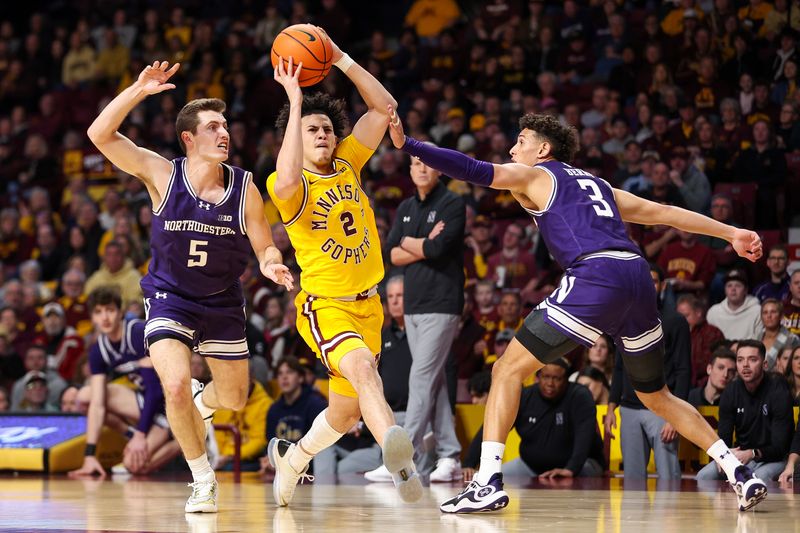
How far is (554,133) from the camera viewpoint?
6.15m

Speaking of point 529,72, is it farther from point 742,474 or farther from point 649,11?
point 742,474

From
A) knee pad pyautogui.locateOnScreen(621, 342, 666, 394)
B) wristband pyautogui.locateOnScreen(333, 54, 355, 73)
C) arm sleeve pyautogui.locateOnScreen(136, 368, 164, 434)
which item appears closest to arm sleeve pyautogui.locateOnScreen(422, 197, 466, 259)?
Answer: wristband pyautogui.locateOnScreen(333, 54, 355, 73)

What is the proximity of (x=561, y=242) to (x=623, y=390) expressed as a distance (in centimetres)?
328

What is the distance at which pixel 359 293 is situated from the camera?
6.05 metres

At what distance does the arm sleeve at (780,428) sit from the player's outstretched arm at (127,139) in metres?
4.65

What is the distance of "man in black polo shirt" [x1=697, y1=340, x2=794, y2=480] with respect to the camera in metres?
8.13

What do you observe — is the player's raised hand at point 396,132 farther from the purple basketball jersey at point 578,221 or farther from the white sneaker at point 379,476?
the white sneaker at point 379,476

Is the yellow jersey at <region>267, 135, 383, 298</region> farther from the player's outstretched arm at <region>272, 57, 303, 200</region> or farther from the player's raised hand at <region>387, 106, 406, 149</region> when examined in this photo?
the player's raised hand at <region>387, 106, 406, 149</region>

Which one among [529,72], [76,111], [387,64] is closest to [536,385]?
[529,72]

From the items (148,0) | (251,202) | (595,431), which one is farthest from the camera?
(148,0)

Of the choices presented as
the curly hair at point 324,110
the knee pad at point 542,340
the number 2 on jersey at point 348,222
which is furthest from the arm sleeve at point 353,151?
the knee pad at point 542,340

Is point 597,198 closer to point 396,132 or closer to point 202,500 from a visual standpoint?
point 396,132

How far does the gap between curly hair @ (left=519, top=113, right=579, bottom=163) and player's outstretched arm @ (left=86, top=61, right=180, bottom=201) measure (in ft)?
6.29

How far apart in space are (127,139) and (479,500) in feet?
8.87
